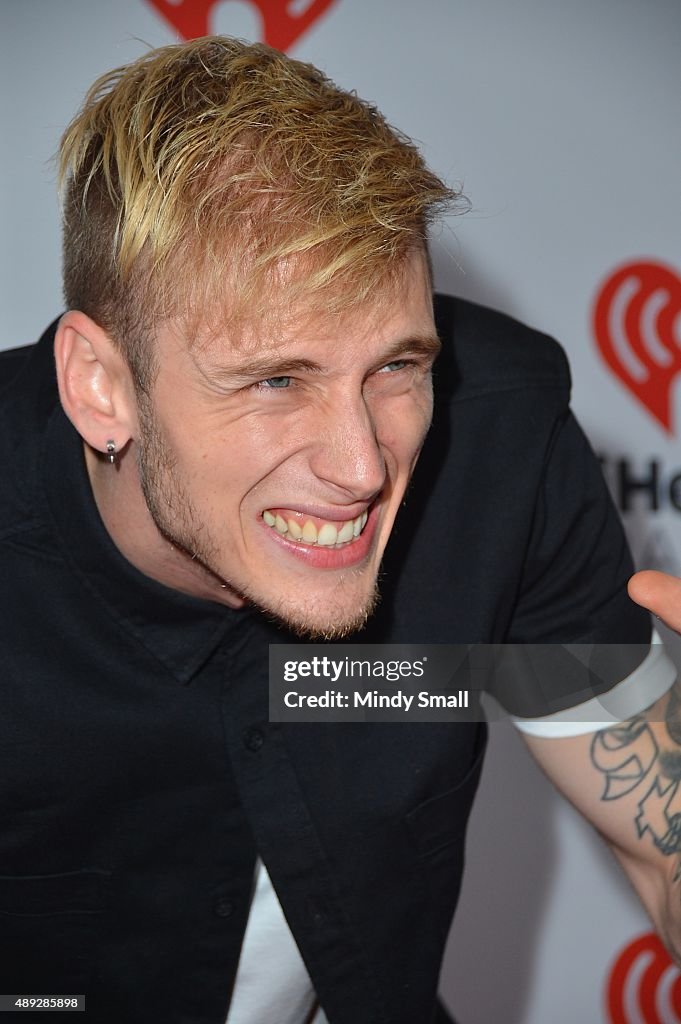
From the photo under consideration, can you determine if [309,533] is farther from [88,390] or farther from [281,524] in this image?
[88,390]

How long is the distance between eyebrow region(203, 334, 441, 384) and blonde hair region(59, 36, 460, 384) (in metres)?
0.04

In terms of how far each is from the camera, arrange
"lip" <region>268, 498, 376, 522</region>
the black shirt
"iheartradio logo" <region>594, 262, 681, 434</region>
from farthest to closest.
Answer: "iheartradio logo" <region>594, 262, 681, 434</region>
the black shirt
"lip" <region>268, 498, 376, 522</region>

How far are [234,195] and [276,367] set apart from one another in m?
0.14

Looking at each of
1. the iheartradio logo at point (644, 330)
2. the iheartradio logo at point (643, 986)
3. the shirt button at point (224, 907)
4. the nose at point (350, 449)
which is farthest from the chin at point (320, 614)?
the iheartradio logo at point (643, 986)

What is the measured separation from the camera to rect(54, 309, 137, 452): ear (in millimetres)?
1012

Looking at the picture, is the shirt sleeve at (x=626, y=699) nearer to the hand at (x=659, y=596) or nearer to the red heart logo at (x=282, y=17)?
the hand at (x=659, y=596)

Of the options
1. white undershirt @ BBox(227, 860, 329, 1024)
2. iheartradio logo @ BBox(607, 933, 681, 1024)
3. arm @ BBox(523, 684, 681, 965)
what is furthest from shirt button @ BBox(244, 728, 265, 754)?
iheartradio logo @ BBox(607, 933, 681, 1024)

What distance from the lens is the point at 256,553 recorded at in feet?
3.16

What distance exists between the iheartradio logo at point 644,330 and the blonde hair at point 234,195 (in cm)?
85

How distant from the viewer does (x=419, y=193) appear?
97cm

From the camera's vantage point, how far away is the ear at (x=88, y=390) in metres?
1.01

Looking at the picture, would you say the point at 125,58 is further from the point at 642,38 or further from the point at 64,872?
the point at 64,872

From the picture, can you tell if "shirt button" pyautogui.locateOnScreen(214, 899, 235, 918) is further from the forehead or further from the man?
the forehead

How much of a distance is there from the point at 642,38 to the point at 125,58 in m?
0.78
